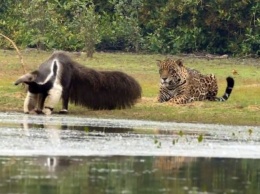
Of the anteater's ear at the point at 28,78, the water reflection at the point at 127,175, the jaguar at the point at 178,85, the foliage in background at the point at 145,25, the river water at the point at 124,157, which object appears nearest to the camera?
the water reflection at the point at 127,175

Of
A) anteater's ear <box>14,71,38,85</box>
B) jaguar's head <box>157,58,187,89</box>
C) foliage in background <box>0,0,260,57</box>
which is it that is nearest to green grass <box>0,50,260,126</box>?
jaguar's head <box>157,58,187,89</box>

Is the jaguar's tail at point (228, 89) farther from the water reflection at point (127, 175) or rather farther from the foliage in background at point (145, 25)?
the foliage in background at point (145, 25)

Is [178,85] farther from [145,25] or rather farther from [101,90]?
[145,25]

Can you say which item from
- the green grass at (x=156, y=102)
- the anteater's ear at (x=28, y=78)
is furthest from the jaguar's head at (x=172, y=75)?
the anteater's ear at (x=28, y=78)

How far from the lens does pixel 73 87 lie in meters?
26.7

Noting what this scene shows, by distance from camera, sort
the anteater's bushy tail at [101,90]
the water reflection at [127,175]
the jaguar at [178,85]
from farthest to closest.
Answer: the jaguar at [178,85]
the anteater's bushy tail at [101,90]
the water reflection at [127,175]

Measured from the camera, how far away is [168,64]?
28375 millimetres

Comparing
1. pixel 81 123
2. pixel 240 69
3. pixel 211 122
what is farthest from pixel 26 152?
pixel 240 69

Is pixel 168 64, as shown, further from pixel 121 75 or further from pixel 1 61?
pixel 1 61

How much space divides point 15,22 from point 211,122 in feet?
72.1

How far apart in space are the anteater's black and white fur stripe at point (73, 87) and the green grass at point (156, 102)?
0.28 meters

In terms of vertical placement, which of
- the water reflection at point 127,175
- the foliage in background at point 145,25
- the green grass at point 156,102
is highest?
the foliage in background at point 145,25

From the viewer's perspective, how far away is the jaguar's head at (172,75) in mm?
28344

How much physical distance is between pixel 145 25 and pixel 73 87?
21.2 metres
